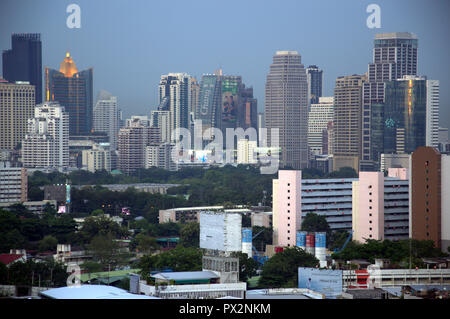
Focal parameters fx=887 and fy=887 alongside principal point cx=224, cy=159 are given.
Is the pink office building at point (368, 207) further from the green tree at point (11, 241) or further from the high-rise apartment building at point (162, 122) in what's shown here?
the high-rise apartment building at point (162, 122)

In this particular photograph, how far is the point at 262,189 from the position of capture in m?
17.7

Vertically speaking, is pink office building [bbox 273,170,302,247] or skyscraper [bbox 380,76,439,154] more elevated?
skyscraper [bbox 380,76,439,154]

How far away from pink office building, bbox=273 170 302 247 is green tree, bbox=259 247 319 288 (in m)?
2.56

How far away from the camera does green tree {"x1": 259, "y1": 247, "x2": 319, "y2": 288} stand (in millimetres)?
7841

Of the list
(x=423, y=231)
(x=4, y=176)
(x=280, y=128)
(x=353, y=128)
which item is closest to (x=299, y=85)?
(x=280, y=128)

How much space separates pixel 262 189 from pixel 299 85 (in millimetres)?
12975

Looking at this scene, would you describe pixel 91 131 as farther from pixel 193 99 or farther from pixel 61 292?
pixel 61 292

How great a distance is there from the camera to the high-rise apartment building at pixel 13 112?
26.5 meters

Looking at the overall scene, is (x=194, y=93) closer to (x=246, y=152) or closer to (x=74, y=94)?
(x=74, y=94)

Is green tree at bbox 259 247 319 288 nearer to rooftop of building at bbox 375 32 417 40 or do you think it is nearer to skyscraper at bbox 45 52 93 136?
rooftop of building at bbox 375 32 417 40

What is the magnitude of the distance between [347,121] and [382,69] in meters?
1.94

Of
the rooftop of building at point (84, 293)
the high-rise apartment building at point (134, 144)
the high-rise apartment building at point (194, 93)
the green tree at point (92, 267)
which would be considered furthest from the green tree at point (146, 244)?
the high-rise apartment building at point (194, 93)

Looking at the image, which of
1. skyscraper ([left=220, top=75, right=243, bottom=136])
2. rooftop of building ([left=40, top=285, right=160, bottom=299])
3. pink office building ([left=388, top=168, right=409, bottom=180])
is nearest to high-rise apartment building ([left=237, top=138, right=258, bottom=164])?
skyscraper ([left=220, top=75, right=243, bottom=136])

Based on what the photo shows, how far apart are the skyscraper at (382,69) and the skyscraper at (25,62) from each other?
32.2 feet
